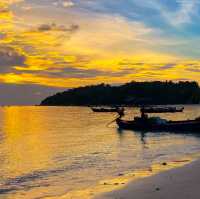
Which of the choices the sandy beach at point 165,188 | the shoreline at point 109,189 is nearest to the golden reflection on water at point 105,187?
the shoreline at point 109,189

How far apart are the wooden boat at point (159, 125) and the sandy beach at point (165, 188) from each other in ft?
137

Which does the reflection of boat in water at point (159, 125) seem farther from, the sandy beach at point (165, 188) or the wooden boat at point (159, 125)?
the sandy beach at point (165, 188)

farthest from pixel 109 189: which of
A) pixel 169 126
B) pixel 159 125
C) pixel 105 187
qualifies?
pixel 159 125

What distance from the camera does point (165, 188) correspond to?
1816 centimetres

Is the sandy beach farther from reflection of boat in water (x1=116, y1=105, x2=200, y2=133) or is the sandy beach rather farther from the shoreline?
reflection of boat in water (x1=116, y1=105, x2=200, y2=133)

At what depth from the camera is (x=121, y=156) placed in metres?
36.5

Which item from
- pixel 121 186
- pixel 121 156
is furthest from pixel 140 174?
pixel 121 156

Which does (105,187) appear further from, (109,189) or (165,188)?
(165,188)

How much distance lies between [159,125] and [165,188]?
50043mm

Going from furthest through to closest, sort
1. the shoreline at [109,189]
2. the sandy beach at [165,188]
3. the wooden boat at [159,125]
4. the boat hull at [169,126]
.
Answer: the wooden boat at [159,125], the boat hull at [169,126], the shoreline at [109,189], the sandy beach at [165,188]

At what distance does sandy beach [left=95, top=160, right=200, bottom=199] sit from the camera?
651 inches

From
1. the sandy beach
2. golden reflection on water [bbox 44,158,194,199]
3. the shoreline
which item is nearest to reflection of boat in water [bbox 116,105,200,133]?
golden reflection on water [bbox 44,158,194,199]

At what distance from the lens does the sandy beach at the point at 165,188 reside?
1653cm

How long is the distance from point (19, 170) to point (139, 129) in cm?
4259
